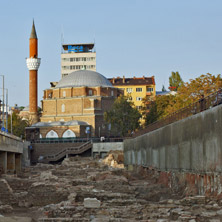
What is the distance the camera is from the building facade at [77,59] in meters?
158

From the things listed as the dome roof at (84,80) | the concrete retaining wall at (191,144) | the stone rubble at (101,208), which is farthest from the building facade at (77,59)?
the stone rubble at (101,208)

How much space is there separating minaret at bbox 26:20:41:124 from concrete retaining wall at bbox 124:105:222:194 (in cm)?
6855

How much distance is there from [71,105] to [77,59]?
57.6 metres

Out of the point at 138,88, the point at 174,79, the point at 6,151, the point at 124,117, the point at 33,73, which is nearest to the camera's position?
the point at 6,151

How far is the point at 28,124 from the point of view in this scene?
342 ft

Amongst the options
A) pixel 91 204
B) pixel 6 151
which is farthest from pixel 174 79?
pixel 91 204

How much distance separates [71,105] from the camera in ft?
338

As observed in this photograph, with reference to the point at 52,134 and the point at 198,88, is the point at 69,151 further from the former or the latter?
the point at 198,88

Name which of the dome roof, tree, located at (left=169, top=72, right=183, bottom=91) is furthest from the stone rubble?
tree, located at (left=169, top=72, right=183, bottom=91)

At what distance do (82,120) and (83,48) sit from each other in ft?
208

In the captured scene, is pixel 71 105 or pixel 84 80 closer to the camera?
pixel 71 105

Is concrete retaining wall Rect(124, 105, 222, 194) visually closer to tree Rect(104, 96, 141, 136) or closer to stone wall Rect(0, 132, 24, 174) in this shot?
stone wall Rect(0, 132, 24, 174)

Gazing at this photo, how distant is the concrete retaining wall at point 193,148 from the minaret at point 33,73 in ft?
225

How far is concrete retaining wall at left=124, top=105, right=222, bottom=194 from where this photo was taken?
19.3 meters
